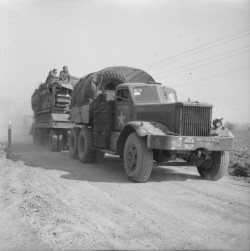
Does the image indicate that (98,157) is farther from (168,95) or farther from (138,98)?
(168,95)

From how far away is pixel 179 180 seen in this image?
23.3 feet

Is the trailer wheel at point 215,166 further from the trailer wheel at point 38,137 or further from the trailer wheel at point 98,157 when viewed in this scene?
the trailer wheel at point 38,137

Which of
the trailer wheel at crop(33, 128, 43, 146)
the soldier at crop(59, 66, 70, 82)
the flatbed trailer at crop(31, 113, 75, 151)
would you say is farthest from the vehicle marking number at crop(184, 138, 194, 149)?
the trailer wheel at crop(33, 128, 43, 146)

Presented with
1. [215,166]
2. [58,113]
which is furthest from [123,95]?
[58,113]

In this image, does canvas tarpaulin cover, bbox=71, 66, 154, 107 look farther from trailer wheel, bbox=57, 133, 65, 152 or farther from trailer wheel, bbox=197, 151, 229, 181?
trailer wheel, bbox=57, 133, 65, 152

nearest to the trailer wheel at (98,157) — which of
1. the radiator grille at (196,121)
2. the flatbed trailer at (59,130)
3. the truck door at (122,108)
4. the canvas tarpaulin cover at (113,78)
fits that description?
the truck door at (122,108)

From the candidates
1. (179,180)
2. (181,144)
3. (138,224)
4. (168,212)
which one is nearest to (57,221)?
(138,224)

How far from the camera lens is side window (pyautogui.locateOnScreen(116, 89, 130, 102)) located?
8.20 metres

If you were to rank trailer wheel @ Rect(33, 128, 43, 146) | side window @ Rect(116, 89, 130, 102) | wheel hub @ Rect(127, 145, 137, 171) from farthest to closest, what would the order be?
trailer wheel @ Rect(33, 128, 43, 146), side window @ Rect(116, 89, 130, 102), wheel hub @ Rect(127, 145, 137, 171)

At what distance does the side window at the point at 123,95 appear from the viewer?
8.20 metres

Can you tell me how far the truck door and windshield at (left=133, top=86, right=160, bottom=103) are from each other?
0.21 metres

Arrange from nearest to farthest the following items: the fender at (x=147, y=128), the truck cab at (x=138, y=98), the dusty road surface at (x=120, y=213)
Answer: the dusty road surface at (x=120, y=213)
the fender at (x=147, y=128)
the truck cab at (x=138, y=98)

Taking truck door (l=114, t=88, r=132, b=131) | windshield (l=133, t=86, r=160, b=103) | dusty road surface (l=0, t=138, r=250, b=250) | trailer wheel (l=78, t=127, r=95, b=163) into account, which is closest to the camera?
dusty road surface (l=0, t=138, r=250, b=250)

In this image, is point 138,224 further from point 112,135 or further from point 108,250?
point 112,135
